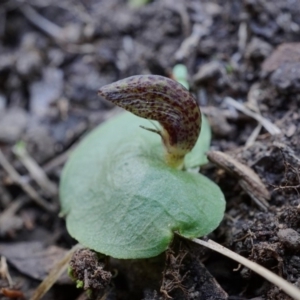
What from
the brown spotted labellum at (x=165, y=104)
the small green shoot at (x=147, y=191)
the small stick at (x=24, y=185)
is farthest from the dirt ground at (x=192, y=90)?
the brown spotted labellum at (x=165, y=104)

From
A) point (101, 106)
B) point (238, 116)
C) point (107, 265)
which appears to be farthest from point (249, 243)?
point (101, 106)

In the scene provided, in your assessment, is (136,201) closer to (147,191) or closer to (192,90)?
(147,191)

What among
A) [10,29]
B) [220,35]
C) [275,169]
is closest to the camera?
[275,169]

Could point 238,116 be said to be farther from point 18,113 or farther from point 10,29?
point 10,29

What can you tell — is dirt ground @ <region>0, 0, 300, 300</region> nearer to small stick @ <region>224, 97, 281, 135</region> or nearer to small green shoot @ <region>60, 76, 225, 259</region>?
small stick @ <region>224, 97, 281, 135</region>

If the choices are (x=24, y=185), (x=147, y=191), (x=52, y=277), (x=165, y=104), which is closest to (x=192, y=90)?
(x=165, y=104)

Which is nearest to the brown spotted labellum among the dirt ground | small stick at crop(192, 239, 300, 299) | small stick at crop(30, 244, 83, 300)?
the dirt ground

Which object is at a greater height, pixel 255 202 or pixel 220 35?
pixel 220 35

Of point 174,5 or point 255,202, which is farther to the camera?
point 174,5
